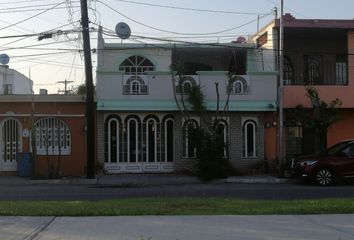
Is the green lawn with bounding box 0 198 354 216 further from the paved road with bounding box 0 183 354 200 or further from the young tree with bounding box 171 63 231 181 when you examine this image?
the young tree with bounding box 171 63 231 181

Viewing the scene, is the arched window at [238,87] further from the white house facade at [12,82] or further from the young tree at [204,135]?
the white house facade at [12,82]

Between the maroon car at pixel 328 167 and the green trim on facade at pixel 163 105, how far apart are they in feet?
16.2

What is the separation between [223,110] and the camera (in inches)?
1038

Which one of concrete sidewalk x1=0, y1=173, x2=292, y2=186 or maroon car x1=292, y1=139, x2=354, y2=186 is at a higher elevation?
maroon car x1=292, y1=139, x2=354, y2=186

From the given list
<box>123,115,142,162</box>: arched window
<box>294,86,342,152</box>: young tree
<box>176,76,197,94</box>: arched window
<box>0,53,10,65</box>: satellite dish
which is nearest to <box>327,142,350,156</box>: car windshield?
<box>294,86,342,152</box>: young tree

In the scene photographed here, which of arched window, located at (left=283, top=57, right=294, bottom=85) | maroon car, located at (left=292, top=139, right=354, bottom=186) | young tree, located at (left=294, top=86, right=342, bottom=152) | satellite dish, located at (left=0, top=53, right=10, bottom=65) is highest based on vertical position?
satellite dish, located at (left=0, top=53, right=10, bottom=65)

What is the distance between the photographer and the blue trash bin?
2569cm

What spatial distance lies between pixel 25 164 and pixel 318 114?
12.1m

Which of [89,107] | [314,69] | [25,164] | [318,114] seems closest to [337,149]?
[318,114]

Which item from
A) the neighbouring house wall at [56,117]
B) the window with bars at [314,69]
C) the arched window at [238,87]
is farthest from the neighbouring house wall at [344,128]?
the neighbouring house wall at [56,117]

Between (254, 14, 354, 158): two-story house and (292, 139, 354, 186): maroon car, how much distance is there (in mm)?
4457

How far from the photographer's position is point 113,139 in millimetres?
26781

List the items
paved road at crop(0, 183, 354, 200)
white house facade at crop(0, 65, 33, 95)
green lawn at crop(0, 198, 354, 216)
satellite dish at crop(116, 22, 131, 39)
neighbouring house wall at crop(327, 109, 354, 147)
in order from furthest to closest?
white house facade at crop(0, 65, 33, 95) < neighbouring house wall at crop(327, 109, 354, 147) < satellite dish at crop(116, 22, 131, 39) < paved road at crop(0, 183, 354, 200) < green lawn at crop(0, 198, 354, 216)

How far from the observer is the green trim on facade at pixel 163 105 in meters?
26.0
